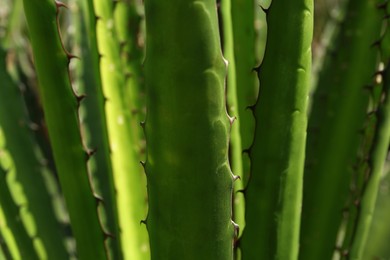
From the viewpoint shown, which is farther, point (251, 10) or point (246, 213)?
point (251, 10)

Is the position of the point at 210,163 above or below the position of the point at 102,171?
above

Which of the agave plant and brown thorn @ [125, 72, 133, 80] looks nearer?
the agave plant

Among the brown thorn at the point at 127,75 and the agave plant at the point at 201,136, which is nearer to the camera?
the agave plant at the point at 201,136

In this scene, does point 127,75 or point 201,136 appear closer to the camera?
point 201,136

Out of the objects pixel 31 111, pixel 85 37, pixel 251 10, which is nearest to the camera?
pixel 251 10

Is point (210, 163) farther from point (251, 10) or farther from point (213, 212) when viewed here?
point (251, 10)

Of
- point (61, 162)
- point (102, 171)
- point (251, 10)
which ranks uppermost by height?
point (251, 10)

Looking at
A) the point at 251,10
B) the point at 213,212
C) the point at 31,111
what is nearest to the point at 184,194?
the point at 213,212

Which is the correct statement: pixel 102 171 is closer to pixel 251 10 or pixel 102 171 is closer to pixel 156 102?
pixel 251 10

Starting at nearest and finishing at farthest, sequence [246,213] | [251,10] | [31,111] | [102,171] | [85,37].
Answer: [246,213]
[251,10]
[102,171]
[85,37]
[31,111]
